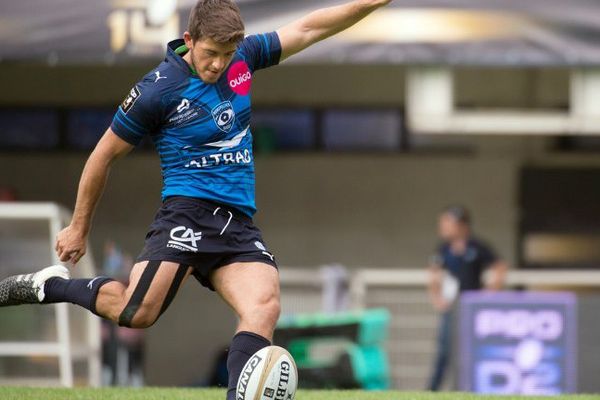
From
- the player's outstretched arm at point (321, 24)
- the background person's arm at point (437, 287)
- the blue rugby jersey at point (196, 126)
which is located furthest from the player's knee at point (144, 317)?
the background person's arm at point (437, 287)

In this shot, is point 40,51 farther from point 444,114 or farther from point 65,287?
point 65,287

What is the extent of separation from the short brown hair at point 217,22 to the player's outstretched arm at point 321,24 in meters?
0.58

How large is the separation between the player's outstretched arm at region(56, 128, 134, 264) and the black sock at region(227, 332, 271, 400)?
854 millimetres

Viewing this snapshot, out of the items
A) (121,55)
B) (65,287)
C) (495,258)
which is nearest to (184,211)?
(65,287)

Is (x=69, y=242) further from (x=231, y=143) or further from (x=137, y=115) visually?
(x=231, y=143)

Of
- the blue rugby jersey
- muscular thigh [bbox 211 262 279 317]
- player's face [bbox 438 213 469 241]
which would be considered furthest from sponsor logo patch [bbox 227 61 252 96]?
player's face [bbox 438 213 469 241]

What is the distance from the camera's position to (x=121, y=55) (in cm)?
1062

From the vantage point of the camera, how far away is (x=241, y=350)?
5.88 metres

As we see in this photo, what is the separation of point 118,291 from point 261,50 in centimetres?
125

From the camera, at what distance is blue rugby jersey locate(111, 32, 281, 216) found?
5980mm

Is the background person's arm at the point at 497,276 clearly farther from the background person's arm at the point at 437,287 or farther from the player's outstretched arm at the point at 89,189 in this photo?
the player's outstretched arm at the point at 89,189

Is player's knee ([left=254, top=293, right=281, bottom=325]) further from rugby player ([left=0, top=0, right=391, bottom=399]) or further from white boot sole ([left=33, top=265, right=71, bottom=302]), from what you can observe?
white boot sole ([left=33, top=265, right=71, bottom=302])

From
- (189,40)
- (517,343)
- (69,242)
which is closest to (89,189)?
(69,242)

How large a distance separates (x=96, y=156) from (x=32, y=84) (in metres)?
10.8
